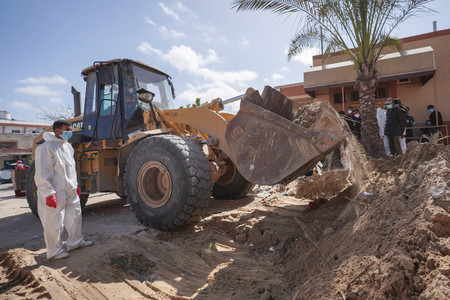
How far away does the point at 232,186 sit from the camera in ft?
20.5

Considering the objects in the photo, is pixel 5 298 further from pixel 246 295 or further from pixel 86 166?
pixel 86 166

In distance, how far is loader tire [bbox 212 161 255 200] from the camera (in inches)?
244

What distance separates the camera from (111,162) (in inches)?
236

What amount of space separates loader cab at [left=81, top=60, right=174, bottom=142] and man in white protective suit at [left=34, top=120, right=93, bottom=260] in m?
1.71

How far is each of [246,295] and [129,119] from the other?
14.2ft

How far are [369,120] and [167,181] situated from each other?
710 cm

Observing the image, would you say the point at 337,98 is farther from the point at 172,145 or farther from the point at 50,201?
the point at 50,201

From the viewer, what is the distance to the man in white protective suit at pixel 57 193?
3746 mm

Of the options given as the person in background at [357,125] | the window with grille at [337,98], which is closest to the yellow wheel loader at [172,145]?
the person in background at [357,125]

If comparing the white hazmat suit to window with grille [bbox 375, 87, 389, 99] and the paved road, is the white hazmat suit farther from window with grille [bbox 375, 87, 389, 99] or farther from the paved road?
window with grille [bbox 375, 87, 389, 99]

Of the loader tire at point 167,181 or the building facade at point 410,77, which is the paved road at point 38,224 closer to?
the loader tire at point 167,181

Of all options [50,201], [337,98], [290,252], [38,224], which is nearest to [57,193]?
[50,201]

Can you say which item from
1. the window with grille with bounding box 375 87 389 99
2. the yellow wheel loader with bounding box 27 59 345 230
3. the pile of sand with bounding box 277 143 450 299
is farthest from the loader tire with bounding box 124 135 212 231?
the window with grille with bounding box 375 87 389 99

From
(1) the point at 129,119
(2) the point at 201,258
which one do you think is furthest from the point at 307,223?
(1) the point at 129,119
